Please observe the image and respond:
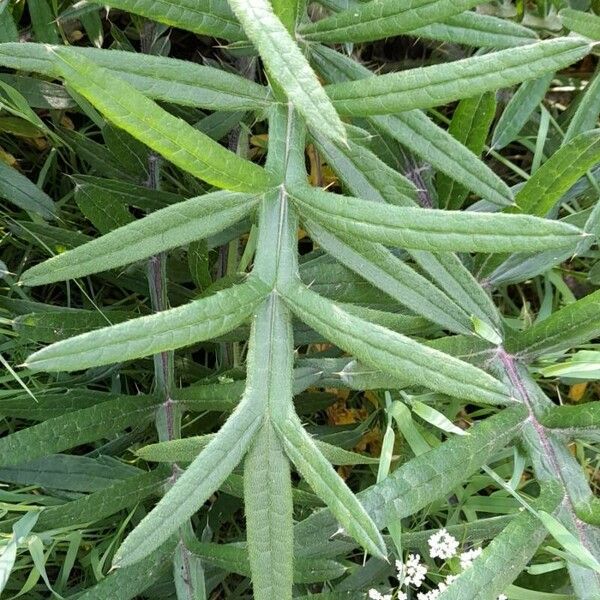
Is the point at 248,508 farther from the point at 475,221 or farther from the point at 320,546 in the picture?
the point at 475,221

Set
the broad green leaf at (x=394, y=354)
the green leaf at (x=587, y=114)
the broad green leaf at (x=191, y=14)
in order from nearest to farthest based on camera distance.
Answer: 1. the broad green leaf at (x=394, y=354)
2. the broad green leaf at (x=191, y=14)
3. the green leaf at (x=587, y=114)

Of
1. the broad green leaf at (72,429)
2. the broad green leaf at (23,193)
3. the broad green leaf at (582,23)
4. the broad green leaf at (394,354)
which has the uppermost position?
the broad green leaf at (582,23)

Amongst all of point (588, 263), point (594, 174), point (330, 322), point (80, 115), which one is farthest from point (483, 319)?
point (80, 115)

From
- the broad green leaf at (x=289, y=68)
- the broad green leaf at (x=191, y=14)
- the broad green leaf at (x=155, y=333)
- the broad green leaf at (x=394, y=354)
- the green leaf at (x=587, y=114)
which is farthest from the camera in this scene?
the green leaf at (x=587, y=114)

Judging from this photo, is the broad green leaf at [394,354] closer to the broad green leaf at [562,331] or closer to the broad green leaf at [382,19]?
the broad green leaf at [562,331]

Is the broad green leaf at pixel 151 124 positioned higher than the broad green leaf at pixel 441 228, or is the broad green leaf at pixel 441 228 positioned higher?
the broad green leaf at pixel 151 124

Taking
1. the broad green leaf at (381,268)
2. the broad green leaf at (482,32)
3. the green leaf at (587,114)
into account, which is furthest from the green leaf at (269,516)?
the green leaf at (587,114)

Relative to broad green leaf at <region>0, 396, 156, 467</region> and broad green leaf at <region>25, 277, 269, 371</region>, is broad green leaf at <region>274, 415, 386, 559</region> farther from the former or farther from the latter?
broad green leaf at <region>0, 396, 156, 467</region>
